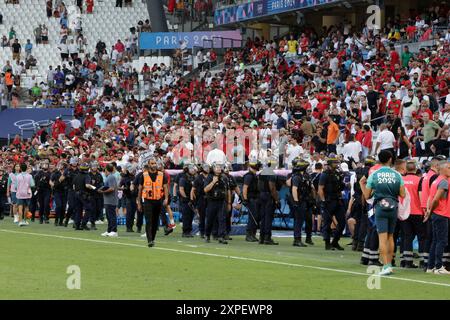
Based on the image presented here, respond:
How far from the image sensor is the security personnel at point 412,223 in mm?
19281

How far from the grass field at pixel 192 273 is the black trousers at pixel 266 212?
0.44 meters

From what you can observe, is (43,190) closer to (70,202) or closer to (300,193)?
(70,202)

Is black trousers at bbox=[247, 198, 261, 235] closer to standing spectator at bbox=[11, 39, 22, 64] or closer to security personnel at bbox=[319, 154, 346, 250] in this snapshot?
security personnel at bbox=[319, 154, 346, 250]

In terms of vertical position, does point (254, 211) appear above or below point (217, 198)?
below

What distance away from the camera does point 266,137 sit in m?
33.1

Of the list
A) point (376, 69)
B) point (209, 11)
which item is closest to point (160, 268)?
point (376, 69)

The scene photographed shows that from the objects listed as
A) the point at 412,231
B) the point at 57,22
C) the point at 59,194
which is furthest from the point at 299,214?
the point at 57,22

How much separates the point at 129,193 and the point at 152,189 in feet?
21.5

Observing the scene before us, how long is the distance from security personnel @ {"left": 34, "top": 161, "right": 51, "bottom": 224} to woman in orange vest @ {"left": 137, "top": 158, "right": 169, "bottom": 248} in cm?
1029

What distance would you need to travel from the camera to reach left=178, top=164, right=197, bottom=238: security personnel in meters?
27.6

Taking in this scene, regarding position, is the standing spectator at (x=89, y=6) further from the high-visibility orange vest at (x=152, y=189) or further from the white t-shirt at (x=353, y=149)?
the high-visibility orange vest at (x=152, y=189)

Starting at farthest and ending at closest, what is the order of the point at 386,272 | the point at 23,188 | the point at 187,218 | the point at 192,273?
the point at 23,188 → the point at 187,218 → the point at 192,273 → the point at 386,272

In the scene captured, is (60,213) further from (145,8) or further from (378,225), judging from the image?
(145,8)

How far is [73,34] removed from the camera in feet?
195
